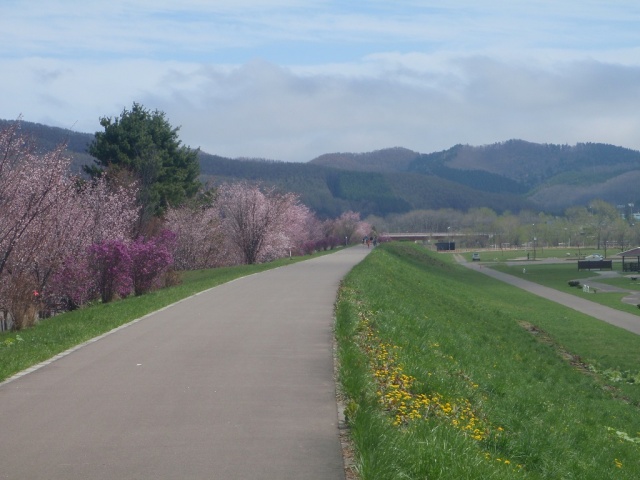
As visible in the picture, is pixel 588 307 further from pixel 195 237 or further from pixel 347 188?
pixel 347 188

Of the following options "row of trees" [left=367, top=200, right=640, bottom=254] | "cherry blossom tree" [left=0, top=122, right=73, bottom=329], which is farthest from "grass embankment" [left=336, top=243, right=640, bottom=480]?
"row of trees" [left=367, top=200, right=640, bottom=254]

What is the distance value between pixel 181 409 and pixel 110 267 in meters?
18.1

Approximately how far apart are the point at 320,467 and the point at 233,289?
1757 cm

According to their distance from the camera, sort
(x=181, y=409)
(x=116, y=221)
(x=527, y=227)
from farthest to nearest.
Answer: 1. (x=527, y=227)
2. (x=116, y=221)
3. (x=181, y=409)

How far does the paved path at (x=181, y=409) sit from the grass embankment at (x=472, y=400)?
43cm

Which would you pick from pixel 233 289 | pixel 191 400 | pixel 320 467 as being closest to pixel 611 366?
pixel 233 289

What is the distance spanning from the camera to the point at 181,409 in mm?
8516

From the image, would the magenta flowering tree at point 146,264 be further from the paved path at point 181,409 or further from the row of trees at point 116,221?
the paved path at point 181,409

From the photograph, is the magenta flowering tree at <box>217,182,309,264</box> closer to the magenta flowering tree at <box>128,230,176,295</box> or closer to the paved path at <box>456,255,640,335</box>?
the paved path at <box>456,255,640,335</box>

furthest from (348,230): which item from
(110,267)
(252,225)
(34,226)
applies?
(34,226)

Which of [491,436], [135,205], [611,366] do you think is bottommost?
[611,366]

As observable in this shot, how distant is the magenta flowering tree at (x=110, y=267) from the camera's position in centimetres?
2558

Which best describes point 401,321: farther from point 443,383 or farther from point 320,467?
point 320,467

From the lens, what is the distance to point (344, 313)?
635 inches
